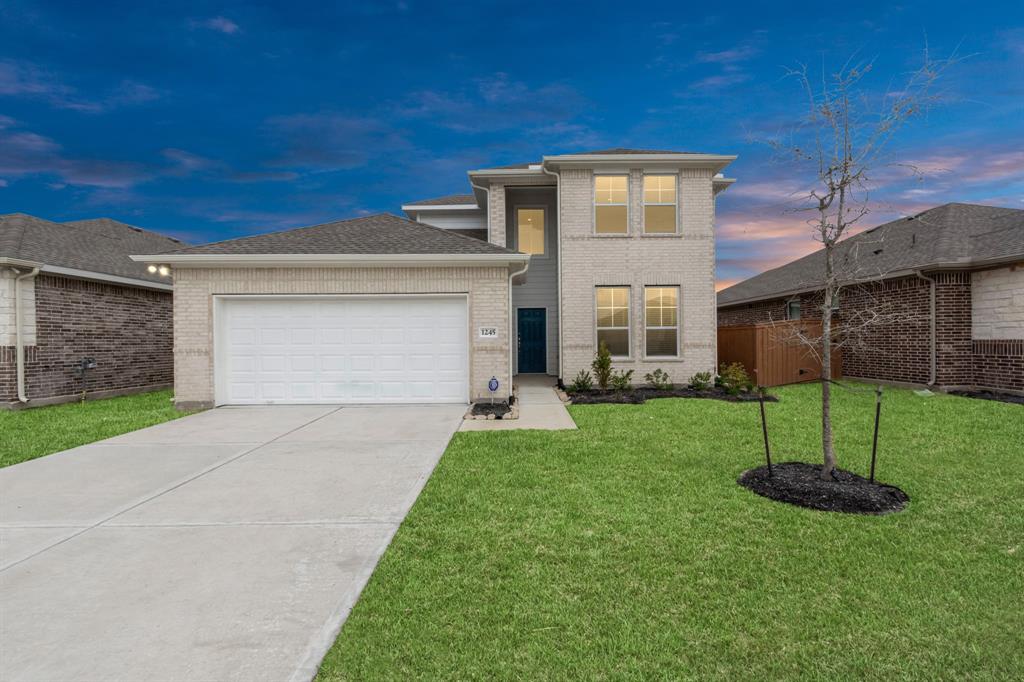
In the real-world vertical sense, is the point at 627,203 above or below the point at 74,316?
above

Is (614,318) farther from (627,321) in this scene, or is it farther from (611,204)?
(611,204)

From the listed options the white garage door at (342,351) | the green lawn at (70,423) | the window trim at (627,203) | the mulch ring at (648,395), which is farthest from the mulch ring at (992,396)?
the green lawn at (70,423)

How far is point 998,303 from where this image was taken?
11.5 m

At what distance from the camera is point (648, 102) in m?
22.6

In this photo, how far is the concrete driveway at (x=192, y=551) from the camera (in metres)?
2.51

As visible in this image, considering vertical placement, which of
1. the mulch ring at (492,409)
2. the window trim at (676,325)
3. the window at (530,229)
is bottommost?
the mulch ring at (492,409)

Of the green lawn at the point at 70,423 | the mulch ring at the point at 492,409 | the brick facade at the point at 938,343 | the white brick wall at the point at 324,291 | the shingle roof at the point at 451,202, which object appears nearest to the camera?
the green lawn at the point at 70,423

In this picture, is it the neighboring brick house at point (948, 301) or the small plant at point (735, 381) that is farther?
the small plant at point (735, 381)

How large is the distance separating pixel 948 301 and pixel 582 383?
30.6 feet

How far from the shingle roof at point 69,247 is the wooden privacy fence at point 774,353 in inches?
686

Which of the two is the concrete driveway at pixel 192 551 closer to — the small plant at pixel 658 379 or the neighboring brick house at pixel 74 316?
the neighboring brick house at pixel 74 316

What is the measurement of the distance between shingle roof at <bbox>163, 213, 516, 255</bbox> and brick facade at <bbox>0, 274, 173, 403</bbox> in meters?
3.97

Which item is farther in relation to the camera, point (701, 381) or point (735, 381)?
point (701, 381)

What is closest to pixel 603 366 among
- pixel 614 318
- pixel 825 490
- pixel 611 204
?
pixel 614 318
